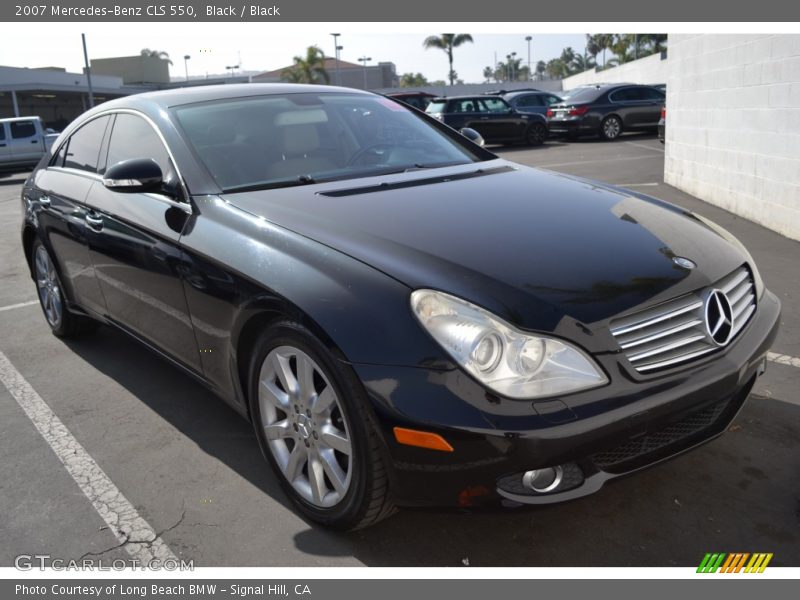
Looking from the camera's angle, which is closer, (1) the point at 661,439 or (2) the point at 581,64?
(1) the point at 661,439

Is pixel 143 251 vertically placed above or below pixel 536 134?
above

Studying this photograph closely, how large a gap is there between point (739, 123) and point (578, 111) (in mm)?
12029

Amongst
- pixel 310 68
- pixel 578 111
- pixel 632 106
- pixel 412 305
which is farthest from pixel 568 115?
pixel 310 68

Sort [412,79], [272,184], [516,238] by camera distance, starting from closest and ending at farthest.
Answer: [516,238] < [272,184] < [412,79]

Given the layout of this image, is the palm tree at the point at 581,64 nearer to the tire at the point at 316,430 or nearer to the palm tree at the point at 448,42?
the palm tree at the point at 448,42

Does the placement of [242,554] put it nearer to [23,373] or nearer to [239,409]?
[239,409]

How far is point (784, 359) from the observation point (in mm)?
4066

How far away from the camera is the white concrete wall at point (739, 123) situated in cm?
699

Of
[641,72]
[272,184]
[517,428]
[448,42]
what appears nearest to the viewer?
[517,428]

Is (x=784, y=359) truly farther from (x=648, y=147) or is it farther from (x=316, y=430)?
(x=648, y=147)

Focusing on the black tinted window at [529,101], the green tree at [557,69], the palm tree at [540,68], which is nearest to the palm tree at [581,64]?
the green tree at [557,69]

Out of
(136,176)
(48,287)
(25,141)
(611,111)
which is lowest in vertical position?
(48,287)

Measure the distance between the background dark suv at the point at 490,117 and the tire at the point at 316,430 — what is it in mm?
17342

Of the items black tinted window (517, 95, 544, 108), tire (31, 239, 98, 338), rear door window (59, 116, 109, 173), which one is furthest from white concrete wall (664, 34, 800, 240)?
black tinted window (517, 95, 544, 108)
